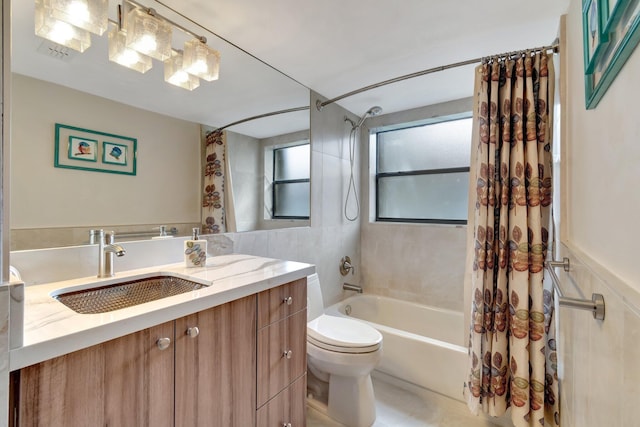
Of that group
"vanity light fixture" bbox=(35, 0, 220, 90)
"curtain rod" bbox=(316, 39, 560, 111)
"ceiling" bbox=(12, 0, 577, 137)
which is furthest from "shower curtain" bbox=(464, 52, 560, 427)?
"vanity light fixture" bbox=(35, 0, 220, 90)

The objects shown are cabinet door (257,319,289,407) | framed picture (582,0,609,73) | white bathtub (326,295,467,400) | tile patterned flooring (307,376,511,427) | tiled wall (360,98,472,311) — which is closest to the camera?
framed picture (582,0,609,73)

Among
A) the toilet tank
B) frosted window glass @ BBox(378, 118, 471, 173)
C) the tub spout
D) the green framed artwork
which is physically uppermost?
frosted window glass @ BBox(378, 118, 471, 173)

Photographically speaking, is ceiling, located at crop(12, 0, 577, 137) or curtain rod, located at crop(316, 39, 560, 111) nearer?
ceiling, located at crop(12, 0, 577, 137)

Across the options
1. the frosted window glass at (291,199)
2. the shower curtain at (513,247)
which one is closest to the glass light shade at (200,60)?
the frosted window glass at (291,199)

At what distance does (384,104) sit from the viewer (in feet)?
8.23

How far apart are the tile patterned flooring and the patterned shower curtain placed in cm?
130

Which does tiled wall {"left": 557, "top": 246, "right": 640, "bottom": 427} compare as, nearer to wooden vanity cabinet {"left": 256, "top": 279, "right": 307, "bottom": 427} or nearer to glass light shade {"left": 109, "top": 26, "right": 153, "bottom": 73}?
wooden vanity cabinet {"left": 256, "top": 279, "right": 307, "bottom": 427}

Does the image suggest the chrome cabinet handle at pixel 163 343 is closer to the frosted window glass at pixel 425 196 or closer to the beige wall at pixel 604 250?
the beige wall at pixel 604 250

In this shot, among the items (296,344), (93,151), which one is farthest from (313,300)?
(93,151)

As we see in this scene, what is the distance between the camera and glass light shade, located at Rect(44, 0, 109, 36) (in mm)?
1016

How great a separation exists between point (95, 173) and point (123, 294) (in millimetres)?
523

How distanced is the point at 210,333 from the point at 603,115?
1.24 meters

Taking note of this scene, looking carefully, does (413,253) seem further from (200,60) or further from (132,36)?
(132,36)

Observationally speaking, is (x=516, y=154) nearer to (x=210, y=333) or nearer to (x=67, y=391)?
(x=210, y=333)
